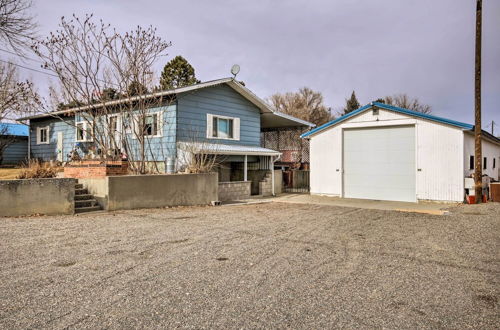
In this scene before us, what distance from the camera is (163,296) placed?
11.3ft

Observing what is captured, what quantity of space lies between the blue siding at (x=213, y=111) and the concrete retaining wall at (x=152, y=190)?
3230 millimetres

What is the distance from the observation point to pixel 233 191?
13945 millimetres

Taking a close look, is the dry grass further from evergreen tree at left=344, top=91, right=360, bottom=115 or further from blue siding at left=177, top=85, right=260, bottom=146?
evergreen tree at left=344, top=91, right=360, bottom=115

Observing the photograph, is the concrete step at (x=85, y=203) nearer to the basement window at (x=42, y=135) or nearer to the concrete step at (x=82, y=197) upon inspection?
the concrete step at (x=82, y=197)

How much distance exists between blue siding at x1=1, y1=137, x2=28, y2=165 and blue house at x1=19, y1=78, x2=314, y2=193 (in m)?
2.59

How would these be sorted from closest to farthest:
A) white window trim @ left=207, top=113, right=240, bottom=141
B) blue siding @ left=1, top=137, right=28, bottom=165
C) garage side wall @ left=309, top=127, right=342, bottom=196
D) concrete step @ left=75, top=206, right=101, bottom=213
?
concrete step @ left=75, top=206, right=101, bottom=213 < garage side wall @ left=309, top=127, right=342, bottom=196 < white window trim @ left=207, top=113, right=240, bottom=141 < blue siding @ left=1, top=137, right=28, bottom=165

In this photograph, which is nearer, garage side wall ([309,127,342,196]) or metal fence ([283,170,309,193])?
garage side wall ([309,127,342,196])

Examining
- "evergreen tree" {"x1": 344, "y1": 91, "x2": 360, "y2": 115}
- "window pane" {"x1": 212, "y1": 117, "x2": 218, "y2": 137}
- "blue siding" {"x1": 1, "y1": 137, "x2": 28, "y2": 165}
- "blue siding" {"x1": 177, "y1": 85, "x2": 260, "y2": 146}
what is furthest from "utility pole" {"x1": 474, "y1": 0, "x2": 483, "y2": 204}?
"evergreen tree" {"x1": 344, "y1": 91, "x2": 360, "y2": 115}

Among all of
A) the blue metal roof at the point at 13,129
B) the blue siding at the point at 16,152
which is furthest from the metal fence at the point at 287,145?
the blue metal roof at the point at 13,129

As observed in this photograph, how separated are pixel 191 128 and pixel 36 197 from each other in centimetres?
712

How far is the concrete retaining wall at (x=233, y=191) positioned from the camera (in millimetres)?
13461

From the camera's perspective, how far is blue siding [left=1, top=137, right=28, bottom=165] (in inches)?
852

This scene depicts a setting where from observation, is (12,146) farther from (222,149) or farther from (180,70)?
(222,149)

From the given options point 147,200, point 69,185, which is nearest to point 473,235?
point 147,200
